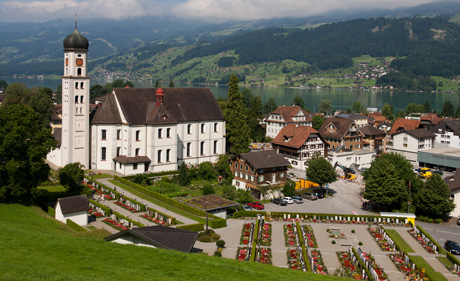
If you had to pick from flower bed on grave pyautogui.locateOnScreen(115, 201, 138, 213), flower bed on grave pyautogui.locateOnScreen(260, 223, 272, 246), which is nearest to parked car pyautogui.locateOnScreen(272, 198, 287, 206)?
flower bed on grave pyautogui.locateOnScreen(260, 223, 272, 246)

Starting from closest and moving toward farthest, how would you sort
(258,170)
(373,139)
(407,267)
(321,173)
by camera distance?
(407,267) → (258,170) → (321,173) → (373,139)

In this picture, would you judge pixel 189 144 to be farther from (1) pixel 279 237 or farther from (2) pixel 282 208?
(1) pixel 279 237

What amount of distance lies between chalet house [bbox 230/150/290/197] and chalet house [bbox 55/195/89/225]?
838 inches

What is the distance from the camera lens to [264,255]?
118ft

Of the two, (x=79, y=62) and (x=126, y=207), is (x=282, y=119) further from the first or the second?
(x=126, y=207)

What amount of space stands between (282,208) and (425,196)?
1487 centimetres

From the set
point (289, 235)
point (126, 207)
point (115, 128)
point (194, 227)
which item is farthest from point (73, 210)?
point (115, 128)

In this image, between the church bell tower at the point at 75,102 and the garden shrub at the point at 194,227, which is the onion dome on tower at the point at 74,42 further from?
the garden shrub at the point at 194,227

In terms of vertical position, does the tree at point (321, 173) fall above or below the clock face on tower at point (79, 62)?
below

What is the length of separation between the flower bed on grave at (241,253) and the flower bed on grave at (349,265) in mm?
6919

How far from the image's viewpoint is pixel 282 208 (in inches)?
2032

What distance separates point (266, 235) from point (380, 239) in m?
9.80

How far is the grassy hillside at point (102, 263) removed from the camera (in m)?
20.4

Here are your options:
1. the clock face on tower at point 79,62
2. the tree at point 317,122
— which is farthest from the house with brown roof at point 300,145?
the clock face on tower at point 79,62
